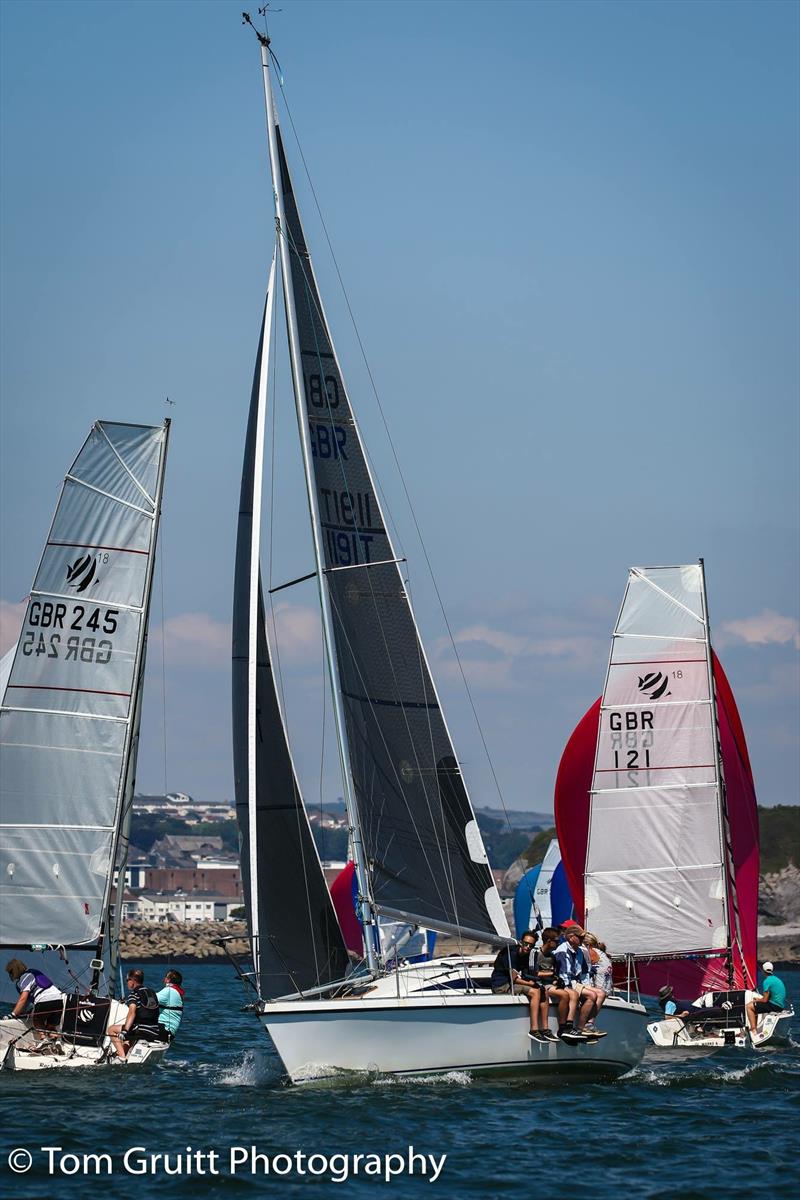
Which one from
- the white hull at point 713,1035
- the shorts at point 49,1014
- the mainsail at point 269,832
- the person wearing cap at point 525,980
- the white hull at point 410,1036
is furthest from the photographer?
the white hull at point 713,1035

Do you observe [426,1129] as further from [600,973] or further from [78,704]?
[78,704]

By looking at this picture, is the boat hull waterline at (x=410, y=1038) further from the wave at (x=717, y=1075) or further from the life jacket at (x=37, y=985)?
the life jacket at (x=37, y=985)

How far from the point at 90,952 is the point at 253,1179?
31.8 feet

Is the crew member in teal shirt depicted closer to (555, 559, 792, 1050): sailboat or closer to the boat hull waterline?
the boat hull waterline

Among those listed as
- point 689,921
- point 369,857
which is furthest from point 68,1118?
point 689,921

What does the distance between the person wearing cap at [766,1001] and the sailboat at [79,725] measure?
10474mm

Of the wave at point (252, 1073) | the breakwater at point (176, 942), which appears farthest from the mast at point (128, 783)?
the breakwater at point (176, 942)

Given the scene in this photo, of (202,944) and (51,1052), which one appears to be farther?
(202,944)

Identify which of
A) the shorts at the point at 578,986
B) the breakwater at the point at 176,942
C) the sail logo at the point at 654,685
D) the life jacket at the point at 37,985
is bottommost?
the life jacket at the point at 37,985

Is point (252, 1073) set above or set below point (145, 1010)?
below

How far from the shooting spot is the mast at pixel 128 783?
990 inches

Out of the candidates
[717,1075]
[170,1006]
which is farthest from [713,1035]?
[170,1006]

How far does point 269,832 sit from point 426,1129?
192 inches

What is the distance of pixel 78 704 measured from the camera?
82.4ft
